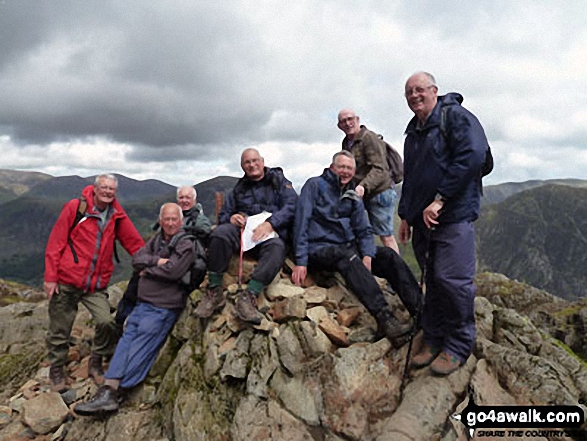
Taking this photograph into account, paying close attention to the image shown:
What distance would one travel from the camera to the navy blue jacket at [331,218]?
9109mm

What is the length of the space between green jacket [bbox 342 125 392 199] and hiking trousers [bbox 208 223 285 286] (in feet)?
10.8

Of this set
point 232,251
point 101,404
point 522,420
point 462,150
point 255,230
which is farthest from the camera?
point 255,230

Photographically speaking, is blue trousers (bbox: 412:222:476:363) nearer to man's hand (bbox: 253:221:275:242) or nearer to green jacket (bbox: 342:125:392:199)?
green jacket (bbox: 342:125:392:199)

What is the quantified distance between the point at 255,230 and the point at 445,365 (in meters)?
5.49

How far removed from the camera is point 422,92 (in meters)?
6.68

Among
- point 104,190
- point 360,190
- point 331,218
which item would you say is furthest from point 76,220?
point 360,190

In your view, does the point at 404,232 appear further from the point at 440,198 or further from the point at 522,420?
the point at 522,420

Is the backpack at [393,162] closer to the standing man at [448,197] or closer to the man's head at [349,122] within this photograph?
the man's head at [349,122]

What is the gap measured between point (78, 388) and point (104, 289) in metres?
3.00

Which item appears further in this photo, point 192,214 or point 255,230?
point 192,214

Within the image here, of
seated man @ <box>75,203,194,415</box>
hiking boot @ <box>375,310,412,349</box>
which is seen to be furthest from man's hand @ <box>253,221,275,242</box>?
hiking boot @ <box>375,310,412,349</box>

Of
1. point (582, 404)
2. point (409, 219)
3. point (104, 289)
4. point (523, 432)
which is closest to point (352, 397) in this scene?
point (523, 432)

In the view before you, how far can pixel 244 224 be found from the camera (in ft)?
32.0

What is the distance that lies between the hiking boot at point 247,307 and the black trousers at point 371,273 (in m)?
1.84
